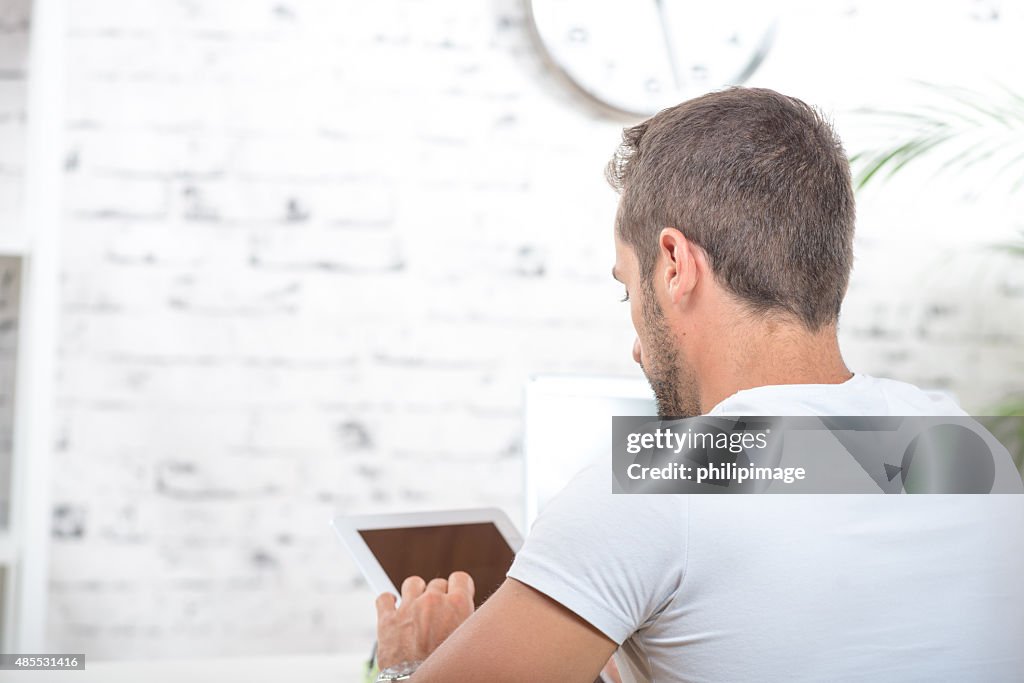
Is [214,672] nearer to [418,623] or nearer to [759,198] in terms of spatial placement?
[418,623]

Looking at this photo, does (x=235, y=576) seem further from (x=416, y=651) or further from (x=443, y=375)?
(x=416, y=651)

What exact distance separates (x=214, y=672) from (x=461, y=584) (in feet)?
1.79

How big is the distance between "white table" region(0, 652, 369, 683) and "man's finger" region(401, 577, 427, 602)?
0.38m

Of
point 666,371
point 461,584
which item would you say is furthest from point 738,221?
point 461,584

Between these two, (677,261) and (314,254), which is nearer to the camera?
(677,261)

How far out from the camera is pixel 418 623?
84 cm

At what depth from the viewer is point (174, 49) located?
1656 mm

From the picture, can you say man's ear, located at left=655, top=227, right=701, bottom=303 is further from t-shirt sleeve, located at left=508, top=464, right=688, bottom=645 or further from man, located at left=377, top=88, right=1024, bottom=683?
t-shirt sleeve, located at left=508, top=464, right=688, bottom=645

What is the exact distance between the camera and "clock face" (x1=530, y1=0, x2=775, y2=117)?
1703 millimetres

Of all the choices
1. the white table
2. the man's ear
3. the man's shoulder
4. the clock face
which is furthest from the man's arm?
the clock face

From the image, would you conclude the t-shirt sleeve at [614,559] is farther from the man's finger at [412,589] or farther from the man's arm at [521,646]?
the man's finger at [412,589]

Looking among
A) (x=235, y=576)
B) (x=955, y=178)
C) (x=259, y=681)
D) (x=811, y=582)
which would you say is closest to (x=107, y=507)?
(x=235, y=576)

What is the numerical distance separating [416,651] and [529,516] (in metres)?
0.28

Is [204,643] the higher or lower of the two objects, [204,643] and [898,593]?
the lower
